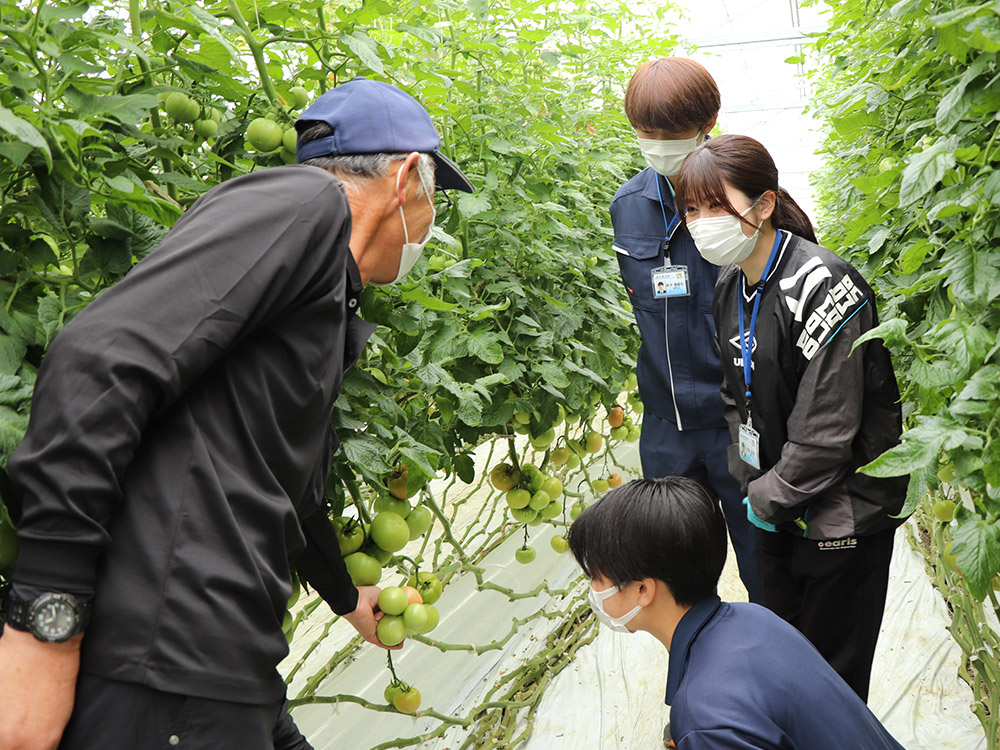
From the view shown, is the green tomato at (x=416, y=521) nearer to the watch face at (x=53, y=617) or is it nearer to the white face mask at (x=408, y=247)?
the white face mask at (x=408, y=247)

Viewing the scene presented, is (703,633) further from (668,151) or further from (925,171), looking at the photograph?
(668,151)

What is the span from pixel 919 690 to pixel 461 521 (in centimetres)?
175

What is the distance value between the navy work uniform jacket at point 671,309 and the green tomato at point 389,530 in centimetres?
88

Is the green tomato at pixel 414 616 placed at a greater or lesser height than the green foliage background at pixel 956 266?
lesser

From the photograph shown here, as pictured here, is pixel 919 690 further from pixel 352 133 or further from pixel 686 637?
pixel 352 133

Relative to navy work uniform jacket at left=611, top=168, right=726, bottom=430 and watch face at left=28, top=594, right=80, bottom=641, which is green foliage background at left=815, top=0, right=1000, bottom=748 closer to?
navy work uniform jacket at left=611, top=168, right=726, bottom=430

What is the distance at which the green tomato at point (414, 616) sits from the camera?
1449 millimetres

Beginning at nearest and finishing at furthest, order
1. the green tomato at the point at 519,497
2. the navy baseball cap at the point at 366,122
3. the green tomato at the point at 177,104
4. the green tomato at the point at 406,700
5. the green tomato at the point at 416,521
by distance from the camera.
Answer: the navy baseball cap at the point at 366,122 < the green tomato at the point at 177,104 < the green tomato at the point at 416,521 < the green tomato at the point at 406,700 < the green tomato at the point at 519,497

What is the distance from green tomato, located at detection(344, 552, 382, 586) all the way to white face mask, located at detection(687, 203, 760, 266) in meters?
0.85

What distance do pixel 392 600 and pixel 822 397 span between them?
0.84 meters

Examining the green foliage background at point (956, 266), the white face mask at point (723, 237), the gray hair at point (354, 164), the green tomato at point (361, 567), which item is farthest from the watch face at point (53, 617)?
the white face mask at point (723, 237)

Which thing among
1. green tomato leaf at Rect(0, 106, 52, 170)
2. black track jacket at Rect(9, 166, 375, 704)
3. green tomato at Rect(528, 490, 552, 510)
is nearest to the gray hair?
black track jacket at Rect(9, 166, 375, 704)

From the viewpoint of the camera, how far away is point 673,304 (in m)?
2.00

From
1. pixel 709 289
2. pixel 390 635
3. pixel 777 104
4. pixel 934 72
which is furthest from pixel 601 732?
pixel 777 104
